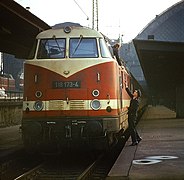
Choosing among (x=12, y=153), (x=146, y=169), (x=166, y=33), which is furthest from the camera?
(x=166, y=33)

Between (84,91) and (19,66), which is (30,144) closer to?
(84,91)

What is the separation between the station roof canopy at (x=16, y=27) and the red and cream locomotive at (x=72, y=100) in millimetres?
3286

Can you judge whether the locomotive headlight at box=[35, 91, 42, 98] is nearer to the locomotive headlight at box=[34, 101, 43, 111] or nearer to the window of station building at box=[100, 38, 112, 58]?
the locomotive headlight at box=[34, 101, 43, 111]

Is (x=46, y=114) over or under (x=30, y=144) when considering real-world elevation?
over

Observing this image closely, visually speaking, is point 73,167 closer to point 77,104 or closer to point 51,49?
point 77,104

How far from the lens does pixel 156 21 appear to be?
400 ft

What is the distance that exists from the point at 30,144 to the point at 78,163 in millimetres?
1728

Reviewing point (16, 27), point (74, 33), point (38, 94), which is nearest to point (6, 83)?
point (16, 27)

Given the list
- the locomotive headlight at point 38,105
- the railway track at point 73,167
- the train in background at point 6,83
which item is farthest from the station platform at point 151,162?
the train in background at point 6,83

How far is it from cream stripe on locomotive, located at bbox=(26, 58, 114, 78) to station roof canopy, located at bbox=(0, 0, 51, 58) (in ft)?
10.4

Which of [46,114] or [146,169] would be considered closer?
[146,169]

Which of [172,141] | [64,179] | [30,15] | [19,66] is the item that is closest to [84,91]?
[64,179]

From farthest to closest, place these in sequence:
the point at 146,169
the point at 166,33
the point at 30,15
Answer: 1. the point at 166,33
2. the point at 30,15
3. the point at 146,169

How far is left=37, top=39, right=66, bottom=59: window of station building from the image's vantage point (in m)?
11.6
